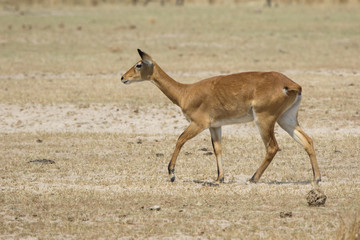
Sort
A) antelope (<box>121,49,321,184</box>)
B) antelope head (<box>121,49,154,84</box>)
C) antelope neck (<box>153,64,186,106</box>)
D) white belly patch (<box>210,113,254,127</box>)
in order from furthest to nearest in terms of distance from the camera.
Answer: antelope head (<box>121,49,154,84</box>) → antelope neck (<box>153,64,186,106</box>) → white belly patch (<box>210,113,254,127</box>) → antelope (<box>121,49,321,184</box>)

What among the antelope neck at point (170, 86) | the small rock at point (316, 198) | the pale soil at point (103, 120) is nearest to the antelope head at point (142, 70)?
the antelope neck at point (170, 86)

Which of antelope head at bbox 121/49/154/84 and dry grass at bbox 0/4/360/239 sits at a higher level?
antelope head at bbox 121/49/154/84

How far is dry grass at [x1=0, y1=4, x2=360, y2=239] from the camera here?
7434mm

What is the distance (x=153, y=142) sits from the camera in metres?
12.6

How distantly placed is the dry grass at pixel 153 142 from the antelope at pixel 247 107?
18.0 inches

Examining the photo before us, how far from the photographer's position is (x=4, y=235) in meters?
7.07

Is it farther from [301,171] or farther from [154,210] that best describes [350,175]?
[154,210]

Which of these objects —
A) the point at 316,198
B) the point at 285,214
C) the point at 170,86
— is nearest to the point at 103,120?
the point at 170,86

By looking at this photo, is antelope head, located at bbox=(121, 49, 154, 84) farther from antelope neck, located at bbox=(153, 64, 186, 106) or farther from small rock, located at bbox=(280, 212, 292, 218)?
small rock, located at bbox=(280, 212, 292, 218)

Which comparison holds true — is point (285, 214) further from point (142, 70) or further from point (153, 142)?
point (153, 142)

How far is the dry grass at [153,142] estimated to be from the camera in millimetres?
7434

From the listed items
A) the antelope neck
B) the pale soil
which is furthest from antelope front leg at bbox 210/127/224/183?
the pale soil

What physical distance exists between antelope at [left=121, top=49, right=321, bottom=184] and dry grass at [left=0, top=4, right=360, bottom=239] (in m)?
0.46

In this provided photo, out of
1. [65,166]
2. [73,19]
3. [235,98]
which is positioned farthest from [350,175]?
[73,19]
